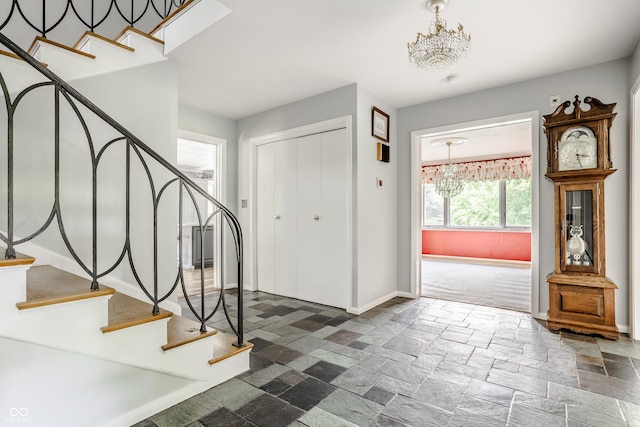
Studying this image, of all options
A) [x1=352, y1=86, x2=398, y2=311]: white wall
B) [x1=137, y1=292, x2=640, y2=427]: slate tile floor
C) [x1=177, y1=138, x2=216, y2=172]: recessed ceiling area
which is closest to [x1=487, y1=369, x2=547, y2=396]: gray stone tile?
[x1=137, y1=292, x2=640, y2=427]: slate tile floor

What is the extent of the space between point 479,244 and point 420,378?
6179mm

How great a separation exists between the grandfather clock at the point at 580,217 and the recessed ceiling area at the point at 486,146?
2010 millimetres

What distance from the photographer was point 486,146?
6375mm

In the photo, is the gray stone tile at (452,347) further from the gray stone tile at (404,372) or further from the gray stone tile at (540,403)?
the gray stone tile at (540,403)

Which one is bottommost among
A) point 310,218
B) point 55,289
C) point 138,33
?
point 55,289

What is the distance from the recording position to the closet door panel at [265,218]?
14.2 feet

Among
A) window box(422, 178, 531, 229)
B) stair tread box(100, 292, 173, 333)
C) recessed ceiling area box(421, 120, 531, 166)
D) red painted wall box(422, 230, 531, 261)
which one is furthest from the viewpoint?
window box(422, 178, 531, 229)

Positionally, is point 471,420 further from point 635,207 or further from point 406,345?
point 635,207

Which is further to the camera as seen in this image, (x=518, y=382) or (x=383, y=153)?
(x=383, y=153)

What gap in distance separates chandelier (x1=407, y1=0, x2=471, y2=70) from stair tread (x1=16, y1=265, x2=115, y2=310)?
2200 mm

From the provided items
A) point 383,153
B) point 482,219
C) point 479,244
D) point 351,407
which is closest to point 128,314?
point 351,407

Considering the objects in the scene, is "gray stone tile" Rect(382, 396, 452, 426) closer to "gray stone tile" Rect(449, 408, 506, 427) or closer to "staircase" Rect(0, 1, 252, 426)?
"gray stone tile" Rect(449, 408, 506, 427)

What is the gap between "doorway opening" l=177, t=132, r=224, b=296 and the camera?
451cm

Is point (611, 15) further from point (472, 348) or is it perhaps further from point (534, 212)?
point (472, 348)
